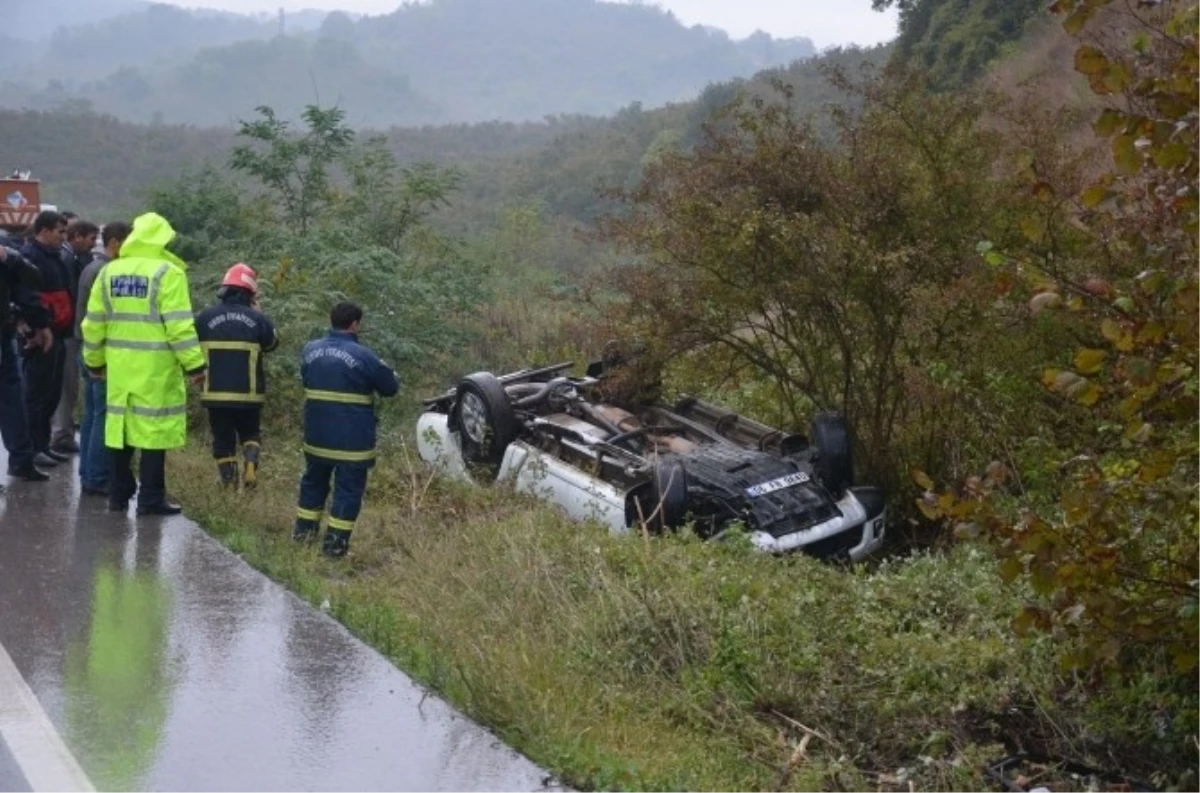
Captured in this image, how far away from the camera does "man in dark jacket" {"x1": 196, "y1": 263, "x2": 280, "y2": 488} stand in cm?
990

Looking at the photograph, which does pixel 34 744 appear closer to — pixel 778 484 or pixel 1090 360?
pixel 1090 360

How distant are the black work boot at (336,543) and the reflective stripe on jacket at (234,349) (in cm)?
141

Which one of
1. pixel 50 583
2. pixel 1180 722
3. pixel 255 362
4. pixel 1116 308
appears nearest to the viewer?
pixel 1116 308

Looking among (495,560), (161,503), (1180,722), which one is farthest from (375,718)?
(161,503)

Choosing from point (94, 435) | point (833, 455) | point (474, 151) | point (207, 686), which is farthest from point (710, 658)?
point (474, 151)

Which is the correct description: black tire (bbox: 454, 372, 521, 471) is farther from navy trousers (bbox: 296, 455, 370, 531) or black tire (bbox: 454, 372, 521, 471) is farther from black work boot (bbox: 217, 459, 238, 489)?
navy trousers (bbox: 296, 455, 370, 531)

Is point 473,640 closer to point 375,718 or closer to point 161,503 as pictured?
point 375,718

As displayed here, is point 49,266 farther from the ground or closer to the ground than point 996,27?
closer to the ground

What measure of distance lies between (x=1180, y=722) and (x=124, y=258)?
6629 millimetres

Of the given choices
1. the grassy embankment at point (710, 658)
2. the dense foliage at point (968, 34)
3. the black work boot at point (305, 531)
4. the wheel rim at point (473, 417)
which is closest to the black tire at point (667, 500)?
the grassy embankment at point (710, 658)

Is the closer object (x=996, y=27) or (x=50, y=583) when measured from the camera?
(x=50, y=583)

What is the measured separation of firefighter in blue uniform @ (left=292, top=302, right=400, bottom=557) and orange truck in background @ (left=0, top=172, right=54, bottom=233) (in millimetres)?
9317

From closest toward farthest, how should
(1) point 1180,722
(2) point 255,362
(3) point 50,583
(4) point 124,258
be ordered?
1. (1) point 1180,722
2. (3) point 50,583
3. (4) point 124,258
4. (2) point 255,362

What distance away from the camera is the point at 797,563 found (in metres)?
8.27
